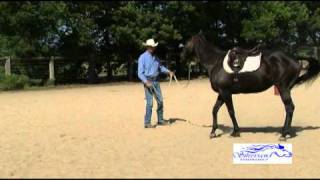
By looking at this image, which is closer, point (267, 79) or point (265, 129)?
point (267, 79)

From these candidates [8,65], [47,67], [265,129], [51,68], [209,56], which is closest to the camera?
[209,56]

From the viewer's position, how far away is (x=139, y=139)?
10547 mm

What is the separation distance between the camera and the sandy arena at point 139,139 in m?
7.68

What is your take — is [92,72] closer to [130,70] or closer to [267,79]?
[130,70]

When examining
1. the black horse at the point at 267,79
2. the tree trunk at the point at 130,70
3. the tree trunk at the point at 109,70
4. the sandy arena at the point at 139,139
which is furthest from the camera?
the tree trunk at the point at 109,70

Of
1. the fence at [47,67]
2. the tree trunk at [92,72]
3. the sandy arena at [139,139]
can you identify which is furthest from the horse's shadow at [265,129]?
the tree trunk at [92,72]

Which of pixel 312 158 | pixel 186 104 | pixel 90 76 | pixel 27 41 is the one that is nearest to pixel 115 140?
pixel 312 158

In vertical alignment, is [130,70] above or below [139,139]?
below

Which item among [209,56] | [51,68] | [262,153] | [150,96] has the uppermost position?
[209,56]

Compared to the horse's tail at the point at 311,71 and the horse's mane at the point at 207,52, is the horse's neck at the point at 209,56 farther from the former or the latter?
the horse's tail at the point at 311,71

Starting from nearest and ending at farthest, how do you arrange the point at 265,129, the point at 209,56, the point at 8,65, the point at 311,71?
the point at 311,71, the point at 209,56, the point at 265,129, the point at 8,65

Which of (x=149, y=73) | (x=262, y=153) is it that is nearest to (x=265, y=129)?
(x=149, y=73)

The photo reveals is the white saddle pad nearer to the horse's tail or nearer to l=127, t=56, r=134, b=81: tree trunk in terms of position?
the horse's tail

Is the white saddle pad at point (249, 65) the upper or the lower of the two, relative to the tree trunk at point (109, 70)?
upper
